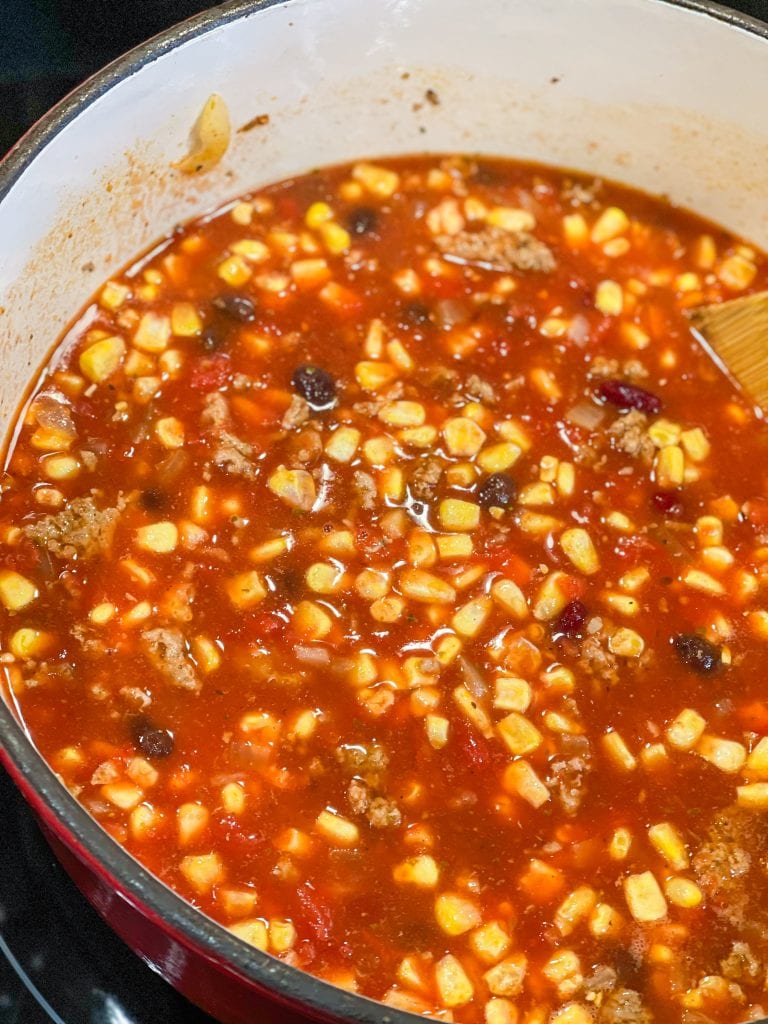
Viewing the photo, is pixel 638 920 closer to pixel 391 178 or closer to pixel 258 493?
pixel 258 493

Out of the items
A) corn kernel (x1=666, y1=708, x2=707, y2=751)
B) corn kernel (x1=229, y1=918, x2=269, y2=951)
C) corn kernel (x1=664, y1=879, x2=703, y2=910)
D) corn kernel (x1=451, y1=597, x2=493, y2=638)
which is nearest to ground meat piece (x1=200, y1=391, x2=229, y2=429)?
corn kernel (x1=451, y1=597, x2=493, y2=638)

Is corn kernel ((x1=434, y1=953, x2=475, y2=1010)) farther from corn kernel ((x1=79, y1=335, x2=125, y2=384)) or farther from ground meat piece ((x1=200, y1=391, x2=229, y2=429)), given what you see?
corn kernel ((x1=79, y1=335, x2=125, y2=384))

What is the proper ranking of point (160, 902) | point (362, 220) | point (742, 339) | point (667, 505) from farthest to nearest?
1. point (362, 220)
2. point (742, 339)
3. point (667, 505)
4. point (160, 902)

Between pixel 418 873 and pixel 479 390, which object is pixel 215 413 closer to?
pixel 479 390

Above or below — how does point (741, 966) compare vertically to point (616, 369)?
below

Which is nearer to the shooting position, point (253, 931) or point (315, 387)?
point (253, 931)

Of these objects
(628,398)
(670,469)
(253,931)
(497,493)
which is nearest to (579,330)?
(628,398)
